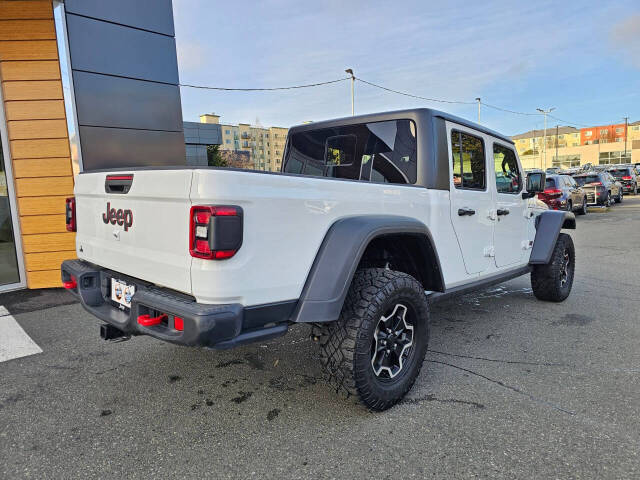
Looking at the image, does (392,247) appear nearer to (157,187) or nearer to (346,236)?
(346,236)

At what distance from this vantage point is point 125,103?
5.98 m

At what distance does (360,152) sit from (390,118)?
1.30 feet

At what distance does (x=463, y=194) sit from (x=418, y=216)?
0.68m

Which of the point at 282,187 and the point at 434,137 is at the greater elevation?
the point at 434,137

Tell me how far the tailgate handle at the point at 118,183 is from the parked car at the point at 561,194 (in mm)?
12218

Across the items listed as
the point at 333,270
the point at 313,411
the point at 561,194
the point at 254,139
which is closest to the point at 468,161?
the point at 333,270

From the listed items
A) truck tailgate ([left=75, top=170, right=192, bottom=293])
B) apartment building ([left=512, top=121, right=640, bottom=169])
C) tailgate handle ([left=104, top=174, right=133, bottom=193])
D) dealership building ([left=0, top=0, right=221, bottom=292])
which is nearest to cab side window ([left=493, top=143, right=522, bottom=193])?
truck tailgate ([left=75, top=170, right=192, bottom=293])

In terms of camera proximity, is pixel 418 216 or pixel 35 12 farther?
pixel 35 12

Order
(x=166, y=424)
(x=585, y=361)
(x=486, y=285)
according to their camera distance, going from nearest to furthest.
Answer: (x=166, y=424) < (x=585, y=361) < (x=486, y=285)

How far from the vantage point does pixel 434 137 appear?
122 inches

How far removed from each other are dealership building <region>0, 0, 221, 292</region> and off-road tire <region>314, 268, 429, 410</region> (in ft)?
15.7

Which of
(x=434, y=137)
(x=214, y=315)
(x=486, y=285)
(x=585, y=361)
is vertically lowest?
(x=585, y=361)

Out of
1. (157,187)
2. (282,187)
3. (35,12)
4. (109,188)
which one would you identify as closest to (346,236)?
(282,187)

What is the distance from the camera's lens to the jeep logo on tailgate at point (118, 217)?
2.45 m
